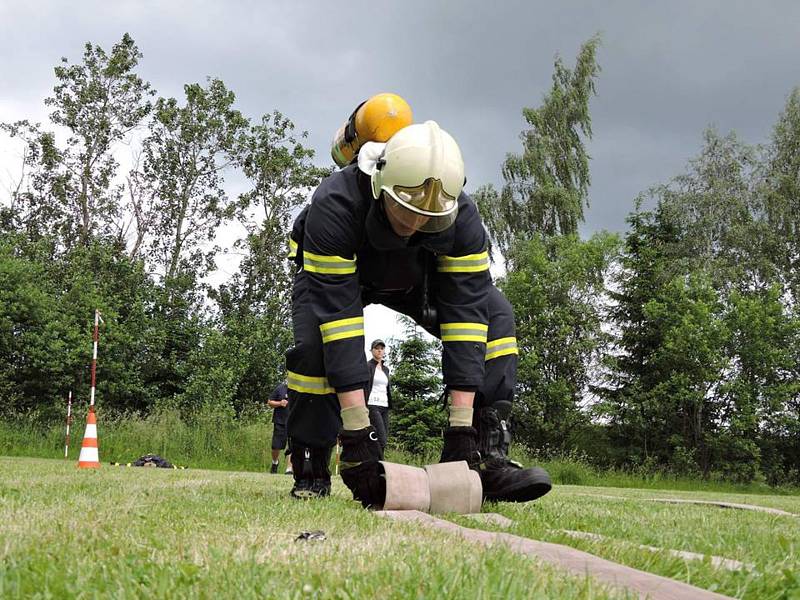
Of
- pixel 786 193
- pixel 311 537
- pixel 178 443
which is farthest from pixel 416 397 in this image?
pixel 311 537

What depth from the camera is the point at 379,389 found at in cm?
1098

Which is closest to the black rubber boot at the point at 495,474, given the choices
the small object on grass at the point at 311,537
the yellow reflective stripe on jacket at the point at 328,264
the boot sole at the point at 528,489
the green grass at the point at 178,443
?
the boot sole at the point at 528,489

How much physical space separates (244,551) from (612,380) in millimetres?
30612

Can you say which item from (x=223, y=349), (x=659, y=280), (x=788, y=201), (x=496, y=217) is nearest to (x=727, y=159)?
(x=788, y=201)

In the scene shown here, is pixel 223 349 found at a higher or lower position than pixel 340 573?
higher

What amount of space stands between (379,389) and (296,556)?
30.2 ft

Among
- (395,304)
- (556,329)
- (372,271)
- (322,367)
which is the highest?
(556,329)

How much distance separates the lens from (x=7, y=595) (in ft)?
4.81

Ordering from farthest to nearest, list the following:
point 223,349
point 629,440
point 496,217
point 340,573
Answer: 1. point 496,217
2. point 629,440
3. point 223,349
4. point 340,573

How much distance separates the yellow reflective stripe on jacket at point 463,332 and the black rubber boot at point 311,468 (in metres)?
0.90

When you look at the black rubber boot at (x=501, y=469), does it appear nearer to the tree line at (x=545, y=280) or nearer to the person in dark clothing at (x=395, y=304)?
the person in dark clothing at (x=395, y=304)

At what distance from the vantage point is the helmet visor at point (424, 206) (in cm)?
328

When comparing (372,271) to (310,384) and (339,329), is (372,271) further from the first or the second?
(310,384)

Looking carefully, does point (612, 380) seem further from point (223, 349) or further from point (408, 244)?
point (408, 244)
